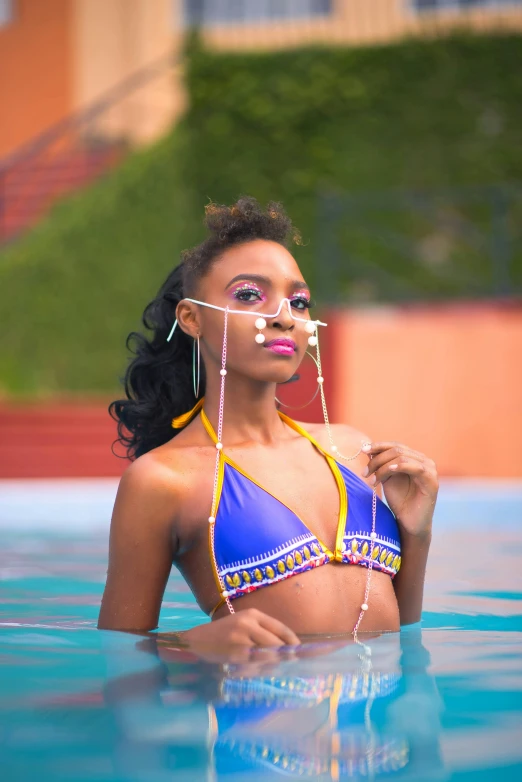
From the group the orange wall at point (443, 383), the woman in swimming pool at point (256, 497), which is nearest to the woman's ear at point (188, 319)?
the woman in swimming pool at point (256, 497)

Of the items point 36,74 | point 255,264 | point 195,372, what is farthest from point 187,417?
point 36,74

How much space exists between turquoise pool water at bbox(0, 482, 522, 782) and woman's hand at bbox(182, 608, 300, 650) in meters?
0.05

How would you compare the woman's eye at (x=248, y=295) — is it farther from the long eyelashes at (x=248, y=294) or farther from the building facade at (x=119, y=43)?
the building facade at (x=119, y=43)

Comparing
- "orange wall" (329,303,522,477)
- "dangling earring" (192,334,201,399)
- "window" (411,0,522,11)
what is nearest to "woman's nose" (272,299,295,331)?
"dangling earring" (192,334,201,399)

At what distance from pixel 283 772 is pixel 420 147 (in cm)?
1383

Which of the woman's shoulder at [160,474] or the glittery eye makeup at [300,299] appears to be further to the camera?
the glittery eye makeup at [300,299]

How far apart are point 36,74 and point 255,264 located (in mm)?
14459

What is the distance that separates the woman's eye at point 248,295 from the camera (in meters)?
2.89

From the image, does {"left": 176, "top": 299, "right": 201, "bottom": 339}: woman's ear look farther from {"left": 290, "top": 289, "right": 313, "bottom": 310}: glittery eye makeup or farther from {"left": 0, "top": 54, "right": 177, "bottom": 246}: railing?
{"left": 0, "top": 54, "right": 177, "bottom": 246}: railing

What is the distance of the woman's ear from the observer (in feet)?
9.91

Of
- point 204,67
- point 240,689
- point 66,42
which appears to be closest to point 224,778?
point 240,689

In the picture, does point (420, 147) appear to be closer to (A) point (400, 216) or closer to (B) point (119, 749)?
(A) point (400, 216)

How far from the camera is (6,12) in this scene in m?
16.5

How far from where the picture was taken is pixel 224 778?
6.24 ft
